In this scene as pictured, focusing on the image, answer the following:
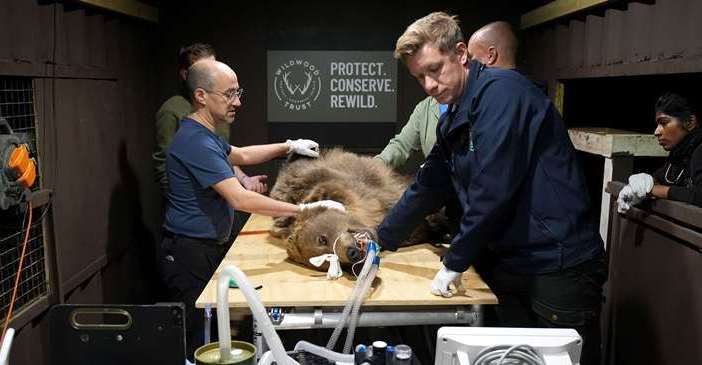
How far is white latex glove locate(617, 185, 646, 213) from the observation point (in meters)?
2.39

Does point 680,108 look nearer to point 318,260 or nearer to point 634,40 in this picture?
point 634,40

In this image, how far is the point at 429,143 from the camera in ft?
11.1

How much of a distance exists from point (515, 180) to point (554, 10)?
2.41 meters

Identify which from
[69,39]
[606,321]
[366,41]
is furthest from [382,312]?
[366,41]

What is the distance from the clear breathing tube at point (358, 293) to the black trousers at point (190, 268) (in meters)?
0.96

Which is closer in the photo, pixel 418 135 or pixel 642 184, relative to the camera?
pixel 642 184

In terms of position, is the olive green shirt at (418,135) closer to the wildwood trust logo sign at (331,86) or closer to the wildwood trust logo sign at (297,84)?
the wildwood trust logo sign at (331,86)

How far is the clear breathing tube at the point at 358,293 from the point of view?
187 centimetres

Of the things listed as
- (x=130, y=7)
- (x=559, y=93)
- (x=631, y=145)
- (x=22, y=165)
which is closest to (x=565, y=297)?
(x=631, y=145)

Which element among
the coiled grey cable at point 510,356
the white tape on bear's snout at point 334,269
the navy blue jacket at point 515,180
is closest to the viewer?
the coiled grey cable at point 510,356

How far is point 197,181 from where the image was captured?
8.35ft

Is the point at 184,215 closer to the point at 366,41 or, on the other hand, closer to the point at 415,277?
the point at 415,277

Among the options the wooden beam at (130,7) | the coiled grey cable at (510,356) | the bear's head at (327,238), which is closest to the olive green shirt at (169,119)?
the wooden beam at (130,7)

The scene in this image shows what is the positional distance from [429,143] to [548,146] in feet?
4.90
